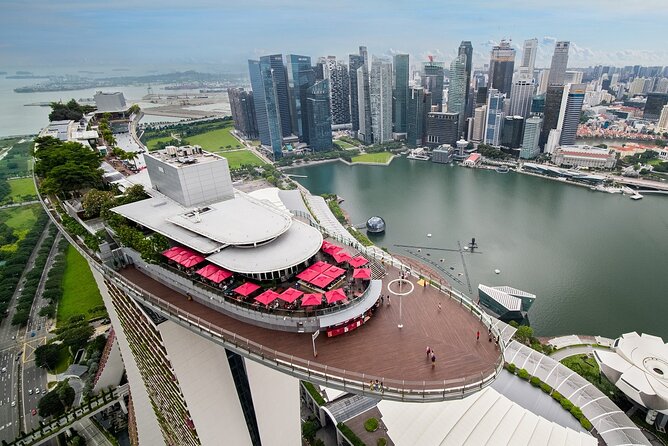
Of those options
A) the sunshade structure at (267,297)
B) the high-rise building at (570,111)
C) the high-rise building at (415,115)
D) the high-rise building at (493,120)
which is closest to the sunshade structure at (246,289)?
the sunshade structure at (267,297)

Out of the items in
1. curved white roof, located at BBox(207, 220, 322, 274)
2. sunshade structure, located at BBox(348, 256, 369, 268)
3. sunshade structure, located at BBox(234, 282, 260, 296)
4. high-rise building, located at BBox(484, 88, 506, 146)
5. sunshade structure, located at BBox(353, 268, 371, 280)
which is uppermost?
curved white roof, located at BBox(207, 220, 322, 274)

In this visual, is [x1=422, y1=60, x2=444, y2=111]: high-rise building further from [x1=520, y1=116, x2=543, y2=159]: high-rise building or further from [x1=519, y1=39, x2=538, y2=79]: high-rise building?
[x1=519, y1=39, x2=538, y2=79]: high-rise building

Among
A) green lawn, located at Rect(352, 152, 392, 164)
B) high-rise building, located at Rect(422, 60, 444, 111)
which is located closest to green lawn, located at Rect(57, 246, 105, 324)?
green lawn, located at Rect(352, 152, 392, 164)

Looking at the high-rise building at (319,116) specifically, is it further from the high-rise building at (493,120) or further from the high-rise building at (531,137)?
the high-rise building at (531,137)

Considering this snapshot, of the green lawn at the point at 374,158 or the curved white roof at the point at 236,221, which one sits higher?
the curved white roof at the point at 236,221

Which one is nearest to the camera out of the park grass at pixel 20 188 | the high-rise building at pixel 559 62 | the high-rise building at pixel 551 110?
the park grass at pixel 20 188

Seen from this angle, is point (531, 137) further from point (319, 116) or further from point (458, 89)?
point (319, 116)

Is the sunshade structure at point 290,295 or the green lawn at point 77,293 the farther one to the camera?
the green lawn at point 77,293
